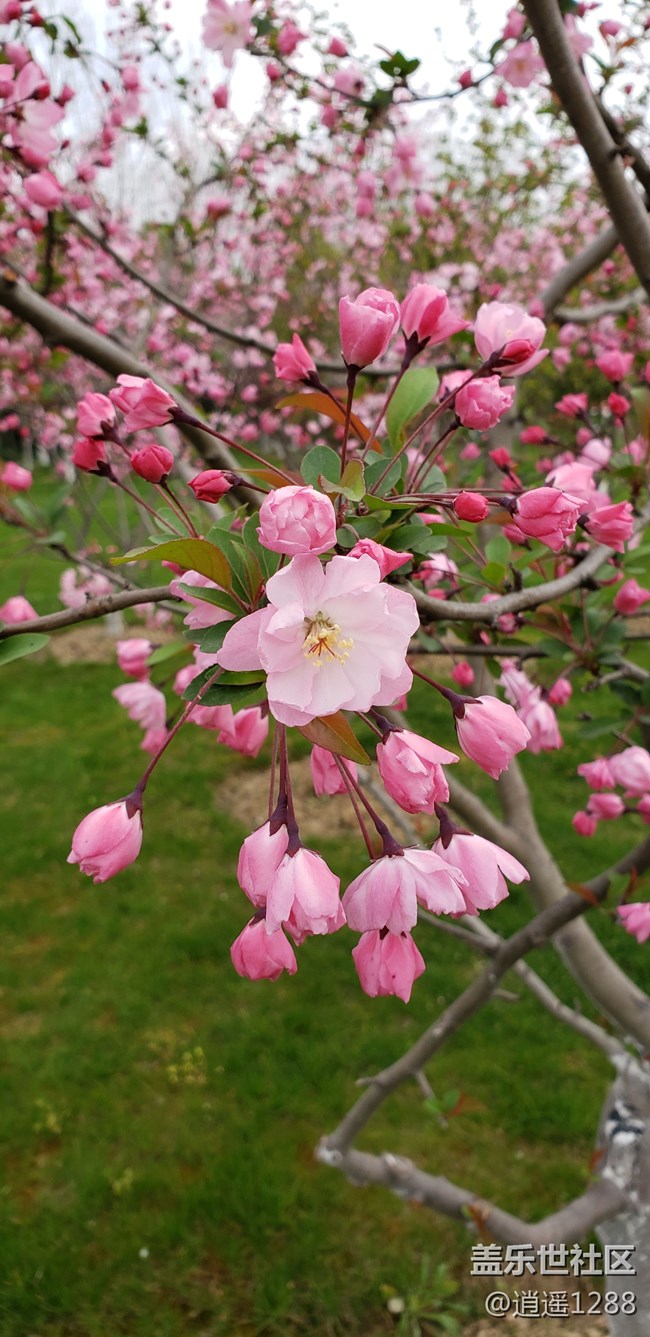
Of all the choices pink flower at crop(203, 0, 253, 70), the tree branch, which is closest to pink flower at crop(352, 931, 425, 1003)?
the tree branch

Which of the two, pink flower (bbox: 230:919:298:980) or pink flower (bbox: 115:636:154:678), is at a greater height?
pink flower (bbox: 115:636:154:678)

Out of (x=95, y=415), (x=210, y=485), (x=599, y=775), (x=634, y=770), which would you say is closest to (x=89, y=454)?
(x=95, y=415)

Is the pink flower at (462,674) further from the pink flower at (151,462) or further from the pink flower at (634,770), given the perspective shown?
the pink flower at (151,462)

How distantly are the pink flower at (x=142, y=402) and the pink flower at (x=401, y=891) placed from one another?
0.54 metres

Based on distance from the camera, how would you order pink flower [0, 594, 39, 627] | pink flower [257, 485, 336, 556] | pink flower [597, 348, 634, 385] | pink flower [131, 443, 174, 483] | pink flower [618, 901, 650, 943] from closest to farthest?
pink flower [257, 485, 336, 556] → pink flower [131, 443, 174, 483] → pink flower [0, 594, 39, 627] → pink flower [618, 901, 650, 943] → pink flower [597, 348, 634, 385]

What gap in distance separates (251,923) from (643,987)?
3.22m

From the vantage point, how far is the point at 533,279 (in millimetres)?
9219

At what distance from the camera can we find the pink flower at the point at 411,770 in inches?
29.8

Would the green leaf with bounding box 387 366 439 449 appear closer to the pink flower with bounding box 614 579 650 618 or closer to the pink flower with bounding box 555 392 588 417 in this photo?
the pink flower with bounding box 614 579 650 618

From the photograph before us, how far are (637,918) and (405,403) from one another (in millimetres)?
1223

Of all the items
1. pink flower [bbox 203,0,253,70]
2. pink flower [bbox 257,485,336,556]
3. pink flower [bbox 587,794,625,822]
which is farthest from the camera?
pink flower [bbox 203,0,253,70]

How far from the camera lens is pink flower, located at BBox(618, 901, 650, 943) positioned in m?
1.73

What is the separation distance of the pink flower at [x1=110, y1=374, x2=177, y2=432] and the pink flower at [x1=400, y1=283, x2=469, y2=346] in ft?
1.05

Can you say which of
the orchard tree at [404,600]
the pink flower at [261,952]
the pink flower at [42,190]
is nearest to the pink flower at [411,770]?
the orchard tree at [404,600]
